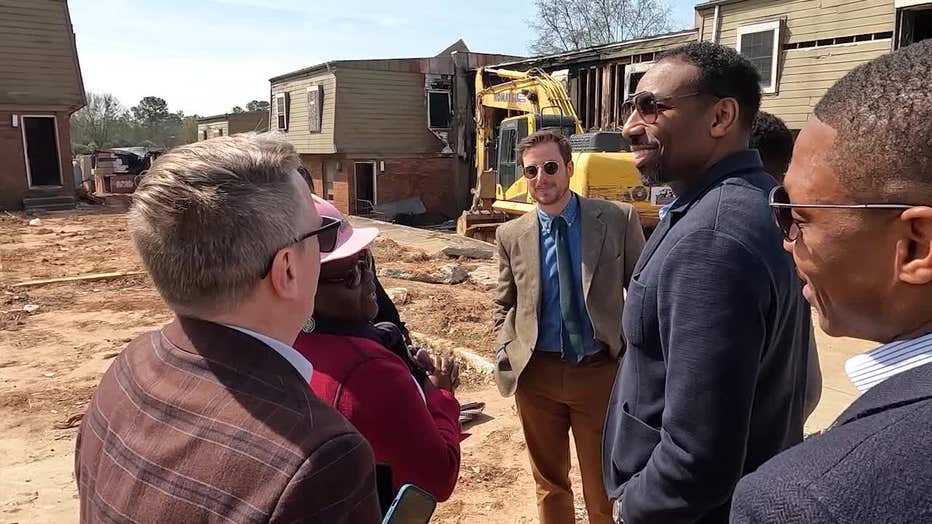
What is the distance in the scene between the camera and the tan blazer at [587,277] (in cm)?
320

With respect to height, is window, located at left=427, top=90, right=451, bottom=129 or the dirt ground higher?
window, located at left=427, top=90, right=451, bottom=129

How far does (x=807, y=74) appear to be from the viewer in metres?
12.2

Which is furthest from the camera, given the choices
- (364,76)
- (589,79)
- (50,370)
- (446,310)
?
(364,76)

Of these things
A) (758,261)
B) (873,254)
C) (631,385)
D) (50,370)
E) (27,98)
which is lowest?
(50,370)

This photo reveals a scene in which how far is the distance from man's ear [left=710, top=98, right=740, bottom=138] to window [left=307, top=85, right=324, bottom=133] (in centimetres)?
2127

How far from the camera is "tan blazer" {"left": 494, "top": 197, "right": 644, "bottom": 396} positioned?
320cm

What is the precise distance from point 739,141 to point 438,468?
133 centimetres

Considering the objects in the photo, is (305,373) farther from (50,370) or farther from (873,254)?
(50,370)

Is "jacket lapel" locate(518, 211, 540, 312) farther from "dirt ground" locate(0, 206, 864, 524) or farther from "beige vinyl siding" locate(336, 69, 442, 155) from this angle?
"beige vinyl siding" locate(336, 69, 442, 155)

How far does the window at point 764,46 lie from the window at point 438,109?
1174 cm

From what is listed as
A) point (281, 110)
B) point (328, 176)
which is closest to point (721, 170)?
point (328, 176)

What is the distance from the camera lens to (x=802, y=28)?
1218cm

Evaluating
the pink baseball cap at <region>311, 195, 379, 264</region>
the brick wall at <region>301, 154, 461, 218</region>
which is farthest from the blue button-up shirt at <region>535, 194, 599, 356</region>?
the brick wall at <region>301, 154, 461, 218</region>

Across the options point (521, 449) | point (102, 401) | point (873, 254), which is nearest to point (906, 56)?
point (873, 254)
